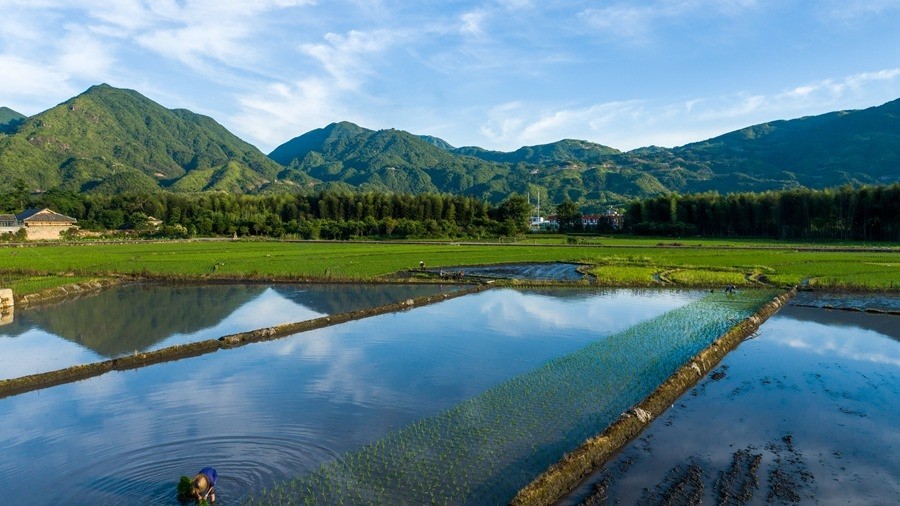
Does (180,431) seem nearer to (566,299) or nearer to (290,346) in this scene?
(290,346)

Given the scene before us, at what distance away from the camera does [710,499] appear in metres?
6.49

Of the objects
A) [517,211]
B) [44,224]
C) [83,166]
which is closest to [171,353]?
[517,211]

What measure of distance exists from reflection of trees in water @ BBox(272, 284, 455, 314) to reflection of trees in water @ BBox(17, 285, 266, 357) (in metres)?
2.08

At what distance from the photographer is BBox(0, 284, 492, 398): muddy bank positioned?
10992mm

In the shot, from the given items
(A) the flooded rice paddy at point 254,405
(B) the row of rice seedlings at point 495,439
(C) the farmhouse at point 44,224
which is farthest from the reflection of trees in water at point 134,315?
(C) the farmhouse at point 44,224

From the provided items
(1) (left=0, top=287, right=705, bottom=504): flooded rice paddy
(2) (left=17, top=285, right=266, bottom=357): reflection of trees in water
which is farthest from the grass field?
(1) (left=0, top=287, right=705, bottom=504): flooded rice paddy

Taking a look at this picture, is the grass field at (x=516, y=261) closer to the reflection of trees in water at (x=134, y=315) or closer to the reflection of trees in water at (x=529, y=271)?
the reflection of trees in water at (x=529, y=271)

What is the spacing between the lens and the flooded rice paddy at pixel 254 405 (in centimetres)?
714

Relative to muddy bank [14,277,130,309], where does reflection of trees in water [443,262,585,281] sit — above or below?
below

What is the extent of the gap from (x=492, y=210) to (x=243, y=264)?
53.6 m

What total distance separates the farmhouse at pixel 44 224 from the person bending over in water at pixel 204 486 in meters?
75.0

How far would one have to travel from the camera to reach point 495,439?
7.93m

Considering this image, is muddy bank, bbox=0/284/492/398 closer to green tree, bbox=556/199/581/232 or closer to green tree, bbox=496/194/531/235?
green tree, bbox=496/194/531/235

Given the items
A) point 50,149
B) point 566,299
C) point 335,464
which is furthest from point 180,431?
point 50,149
